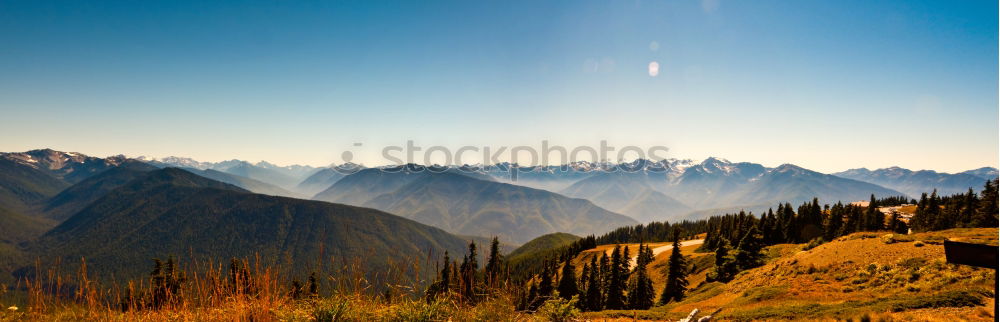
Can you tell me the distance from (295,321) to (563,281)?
43.1 m

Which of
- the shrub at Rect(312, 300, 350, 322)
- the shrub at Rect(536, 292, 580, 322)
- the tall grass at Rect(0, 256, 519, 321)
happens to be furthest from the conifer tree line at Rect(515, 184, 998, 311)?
the shrub at Rect(312, 300, 350, 322)

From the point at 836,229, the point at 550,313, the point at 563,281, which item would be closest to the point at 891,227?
the point at 836,229

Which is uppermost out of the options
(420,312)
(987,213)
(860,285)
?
(420,312)

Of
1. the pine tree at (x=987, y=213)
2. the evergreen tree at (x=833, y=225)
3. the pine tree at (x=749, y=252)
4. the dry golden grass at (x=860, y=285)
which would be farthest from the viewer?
the evergreen tree at (x=833, y=225)

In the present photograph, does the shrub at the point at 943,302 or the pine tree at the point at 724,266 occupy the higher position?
the shrub at the point at 943,302

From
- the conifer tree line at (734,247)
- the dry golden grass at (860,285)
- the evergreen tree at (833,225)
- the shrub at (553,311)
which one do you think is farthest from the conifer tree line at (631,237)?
the shrub at (553,311)

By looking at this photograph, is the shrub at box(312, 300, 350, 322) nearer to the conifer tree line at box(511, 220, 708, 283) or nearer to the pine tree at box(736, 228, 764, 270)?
the pine tree at box(736, 228, 764, 270)

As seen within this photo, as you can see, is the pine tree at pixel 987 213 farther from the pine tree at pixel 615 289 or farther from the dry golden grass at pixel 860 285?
the pine tree at pixel 615 289

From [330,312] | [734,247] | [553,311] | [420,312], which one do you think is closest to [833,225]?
[734,247]

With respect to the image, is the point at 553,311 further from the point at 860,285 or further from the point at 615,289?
the point at 615,289

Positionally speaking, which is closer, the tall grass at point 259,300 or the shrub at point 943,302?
the tall grass at point 259,300

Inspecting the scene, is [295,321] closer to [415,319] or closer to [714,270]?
[415,319]

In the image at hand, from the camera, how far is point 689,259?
78438 millimetres

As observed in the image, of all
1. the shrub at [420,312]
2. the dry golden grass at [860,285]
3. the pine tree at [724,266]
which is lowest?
the pine tree at [724,266]
